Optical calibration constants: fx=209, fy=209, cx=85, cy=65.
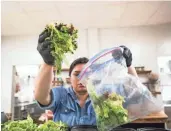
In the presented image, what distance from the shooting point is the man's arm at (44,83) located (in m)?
0.68

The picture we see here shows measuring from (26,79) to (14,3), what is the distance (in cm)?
124

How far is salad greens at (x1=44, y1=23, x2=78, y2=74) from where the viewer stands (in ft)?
1.92

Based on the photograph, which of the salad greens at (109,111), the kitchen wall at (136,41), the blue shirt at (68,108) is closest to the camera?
the salad greens at (109,111)

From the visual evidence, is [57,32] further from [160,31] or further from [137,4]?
[160,31]

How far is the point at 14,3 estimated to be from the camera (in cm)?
207

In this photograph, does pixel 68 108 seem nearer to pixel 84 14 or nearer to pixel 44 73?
pixel 44 73

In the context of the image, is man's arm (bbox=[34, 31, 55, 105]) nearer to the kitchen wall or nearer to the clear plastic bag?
the clear plastic bag

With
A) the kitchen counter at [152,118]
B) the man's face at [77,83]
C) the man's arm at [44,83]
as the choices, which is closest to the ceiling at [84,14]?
the kitchen counter at [152,118]

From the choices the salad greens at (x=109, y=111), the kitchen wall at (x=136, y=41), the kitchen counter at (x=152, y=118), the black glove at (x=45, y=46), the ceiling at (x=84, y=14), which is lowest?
the kitchen counter at (x=152, y=118)

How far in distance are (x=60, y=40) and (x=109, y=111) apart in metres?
0.24

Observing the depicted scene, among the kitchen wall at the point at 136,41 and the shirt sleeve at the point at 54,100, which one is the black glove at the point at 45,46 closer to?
the shirt sleeve at the point at 54,100

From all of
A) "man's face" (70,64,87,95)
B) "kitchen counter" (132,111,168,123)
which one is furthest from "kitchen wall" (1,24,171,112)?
"man's face" (70,64,87,95)

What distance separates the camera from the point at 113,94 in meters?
0.54

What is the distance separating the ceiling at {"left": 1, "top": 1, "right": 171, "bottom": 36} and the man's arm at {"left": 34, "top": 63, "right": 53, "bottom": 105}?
1.50 meters
